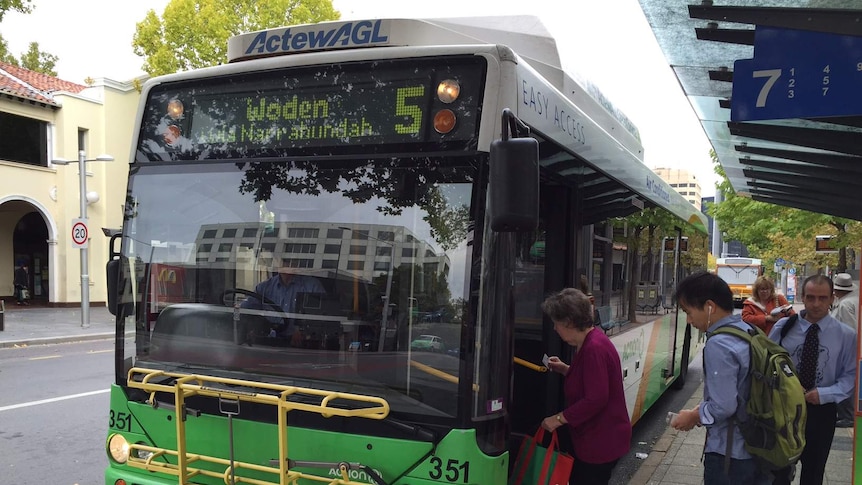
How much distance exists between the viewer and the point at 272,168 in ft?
11.6

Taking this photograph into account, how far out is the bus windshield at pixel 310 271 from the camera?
3174 millimetres

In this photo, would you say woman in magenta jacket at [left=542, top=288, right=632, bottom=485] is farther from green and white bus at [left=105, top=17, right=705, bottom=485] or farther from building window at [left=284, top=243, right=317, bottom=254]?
building window at [left=284, top=243, right=317, bottom=254]

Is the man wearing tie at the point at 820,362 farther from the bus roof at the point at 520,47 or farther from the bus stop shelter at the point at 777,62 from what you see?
the bus roof at the point at 520,47

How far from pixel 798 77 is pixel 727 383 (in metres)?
2.52

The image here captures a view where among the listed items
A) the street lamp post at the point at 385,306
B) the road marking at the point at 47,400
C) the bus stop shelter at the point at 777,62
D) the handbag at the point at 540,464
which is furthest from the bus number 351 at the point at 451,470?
the road marking at the point at 47,400

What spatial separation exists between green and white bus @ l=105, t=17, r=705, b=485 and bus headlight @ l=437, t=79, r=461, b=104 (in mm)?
10

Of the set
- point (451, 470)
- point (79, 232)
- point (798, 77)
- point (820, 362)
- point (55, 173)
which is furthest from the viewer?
point (55, 173)

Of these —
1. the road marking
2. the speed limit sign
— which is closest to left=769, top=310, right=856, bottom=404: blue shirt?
the road marking

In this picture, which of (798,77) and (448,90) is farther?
(798,77)

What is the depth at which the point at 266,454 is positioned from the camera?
3334 millimetres

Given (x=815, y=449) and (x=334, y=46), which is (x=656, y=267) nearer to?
(x=815, y=449)

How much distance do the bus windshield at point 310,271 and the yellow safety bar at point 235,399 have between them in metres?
0.11

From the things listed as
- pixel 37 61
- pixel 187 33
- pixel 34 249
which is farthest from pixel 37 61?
pixel 187 33

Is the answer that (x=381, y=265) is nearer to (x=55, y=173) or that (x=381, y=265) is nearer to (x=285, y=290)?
(x=285, y=290)
